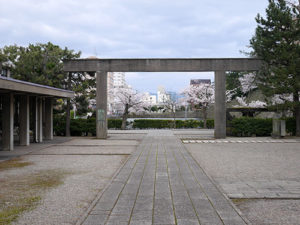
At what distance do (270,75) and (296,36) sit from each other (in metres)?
A: 2.97

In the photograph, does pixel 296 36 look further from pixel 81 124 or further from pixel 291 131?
pixel 81 124

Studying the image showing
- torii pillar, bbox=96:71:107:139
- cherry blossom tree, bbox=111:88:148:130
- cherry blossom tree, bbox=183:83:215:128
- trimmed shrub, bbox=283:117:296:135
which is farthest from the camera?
cherry blossom tree, bbox=183:83:215:128

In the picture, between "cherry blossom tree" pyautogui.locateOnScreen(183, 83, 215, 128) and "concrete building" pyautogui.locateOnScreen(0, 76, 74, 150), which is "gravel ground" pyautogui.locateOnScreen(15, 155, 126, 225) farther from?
"cherry blossom tree" pyautogui.locateOnScreen(183, 83, 215, 128)

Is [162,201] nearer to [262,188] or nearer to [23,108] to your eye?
[262,188]

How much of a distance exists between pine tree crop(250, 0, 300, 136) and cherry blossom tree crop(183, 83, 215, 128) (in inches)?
797

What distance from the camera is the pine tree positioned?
18.6m

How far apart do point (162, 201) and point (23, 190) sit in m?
3.17

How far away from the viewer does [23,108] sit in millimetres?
15594

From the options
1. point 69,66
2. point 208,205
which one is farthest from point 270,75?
point 208,205

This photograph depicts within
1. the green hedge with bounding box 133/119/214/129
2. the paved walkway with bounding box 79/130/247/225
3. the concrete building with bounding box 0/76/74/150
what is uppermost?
the concrete building with bounding box 0/76/74/150

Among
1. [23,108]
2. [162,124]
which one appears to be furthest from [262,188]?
[162,124]

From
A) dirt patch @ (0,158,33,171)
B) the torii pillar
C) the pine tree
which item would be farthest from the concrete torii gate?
dirt patch @ (0,158,33,171)

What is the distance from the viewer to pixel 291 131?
21.8m

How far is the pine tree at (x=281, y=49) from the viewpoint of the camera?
18562 mm
